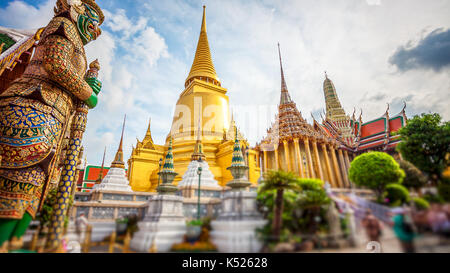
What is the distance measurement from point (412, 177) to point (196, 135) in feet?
30.6

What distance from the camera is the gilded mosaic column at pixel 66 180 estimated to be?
114 inches

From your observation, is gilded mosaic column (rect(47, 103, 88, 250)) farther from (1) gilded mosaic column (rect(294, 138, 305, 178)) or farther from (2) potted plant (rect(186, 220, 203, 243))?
(1) gilded mosaic column (rect(294, 138, 305, 178))

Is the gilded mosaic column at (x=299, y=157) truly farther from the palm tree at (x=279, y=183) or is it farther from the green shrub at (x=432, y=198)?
the green shrub at (x=432, y=198)

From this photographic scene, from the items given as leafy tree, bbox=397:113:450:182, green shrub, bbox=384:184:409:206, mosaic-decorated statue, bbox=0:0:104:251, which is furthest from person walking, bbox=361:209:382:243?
mosaic-decorated statue, bbox=0:0:104:251

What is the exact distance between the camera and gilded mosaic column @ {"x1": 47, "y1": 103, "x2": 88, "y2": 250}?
2.90 metres

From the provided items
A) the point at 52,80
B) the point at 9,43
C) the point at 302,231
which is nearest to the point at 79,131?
the point at 52,80

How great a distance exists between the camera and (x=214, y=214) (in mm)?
3307

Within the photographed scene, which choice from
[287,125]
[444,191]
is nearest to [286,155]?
[287,125]

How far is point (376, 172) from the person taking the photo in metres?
2.82

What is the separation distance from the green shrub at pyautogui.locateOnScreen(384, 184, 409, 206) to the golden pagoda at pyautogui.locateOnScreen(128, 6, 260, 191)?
227 inches

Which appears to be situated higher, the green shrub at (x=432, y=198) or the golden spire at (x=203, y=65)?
the golden spire at (x=203, y=65)

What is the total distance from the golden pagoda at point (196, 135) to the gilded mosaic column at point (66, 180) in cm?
490

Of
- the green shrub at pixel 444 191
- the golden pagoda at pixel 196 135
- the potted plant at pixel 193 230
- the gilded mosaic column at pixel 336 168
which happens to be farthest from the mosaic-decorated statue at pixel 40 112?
the golden pagoda at pixel 196 135

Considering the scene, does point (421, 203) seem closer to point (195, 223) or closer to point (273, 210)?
point (273, 210)
